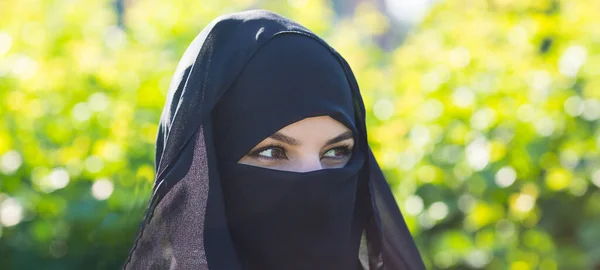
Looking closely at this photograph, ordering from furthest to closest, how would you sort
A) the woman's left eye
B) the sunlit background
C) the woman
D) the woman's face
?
1. the sunlit background
2. the woman's left eye
3. the woman's face
4. the woman

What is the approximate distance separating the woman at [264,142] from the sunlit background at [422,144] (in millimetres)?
683

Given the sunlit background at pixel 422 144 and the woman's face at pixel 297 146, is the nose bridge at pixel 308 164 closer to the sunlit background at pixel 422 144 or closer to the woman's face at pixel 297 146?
the woman's face at pixel 297 146

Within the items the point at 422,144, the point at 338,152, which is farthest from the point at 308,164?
the point at 422,144

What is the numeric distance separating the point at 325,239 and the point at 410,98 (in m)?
1.54

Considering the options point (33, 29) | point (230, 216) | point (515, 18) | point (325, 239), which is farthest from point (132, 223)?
point (515, 18)

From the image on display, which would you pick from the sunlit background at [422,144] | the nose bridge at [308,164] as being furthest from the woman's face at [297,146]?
the sunlit background at [422,144]

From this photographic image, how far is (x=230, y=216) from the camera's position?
1.84 metres

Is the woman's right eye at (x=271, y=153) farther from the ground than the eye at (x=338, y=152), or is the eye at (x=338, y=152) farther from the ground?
the woman's right eye at (x=271, y=153)

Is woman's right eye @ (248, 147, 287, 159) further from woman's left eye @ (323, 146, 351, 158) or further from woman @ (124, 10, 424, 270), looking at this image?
woman's left eye @ (323, 146, 351, 158)

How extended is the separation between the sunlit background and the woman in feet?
2.24

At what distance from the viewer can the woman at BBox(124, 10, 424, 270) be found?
67.1 inches

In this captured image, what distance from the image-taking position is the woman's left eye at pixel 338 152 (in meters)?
1.93

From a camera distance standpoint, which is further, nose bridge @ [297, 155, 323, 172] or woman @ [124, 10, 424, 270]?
nose bridge @ [297, 155, 323, 172]

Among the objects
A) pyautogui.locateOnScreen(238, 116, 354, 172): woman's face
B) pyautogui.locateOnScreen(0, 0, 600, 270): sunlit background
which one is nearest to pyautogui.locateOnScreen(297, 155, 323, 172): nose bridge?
pyautogui.locateOnScreen(238, 116, 354, 172): woman's face
